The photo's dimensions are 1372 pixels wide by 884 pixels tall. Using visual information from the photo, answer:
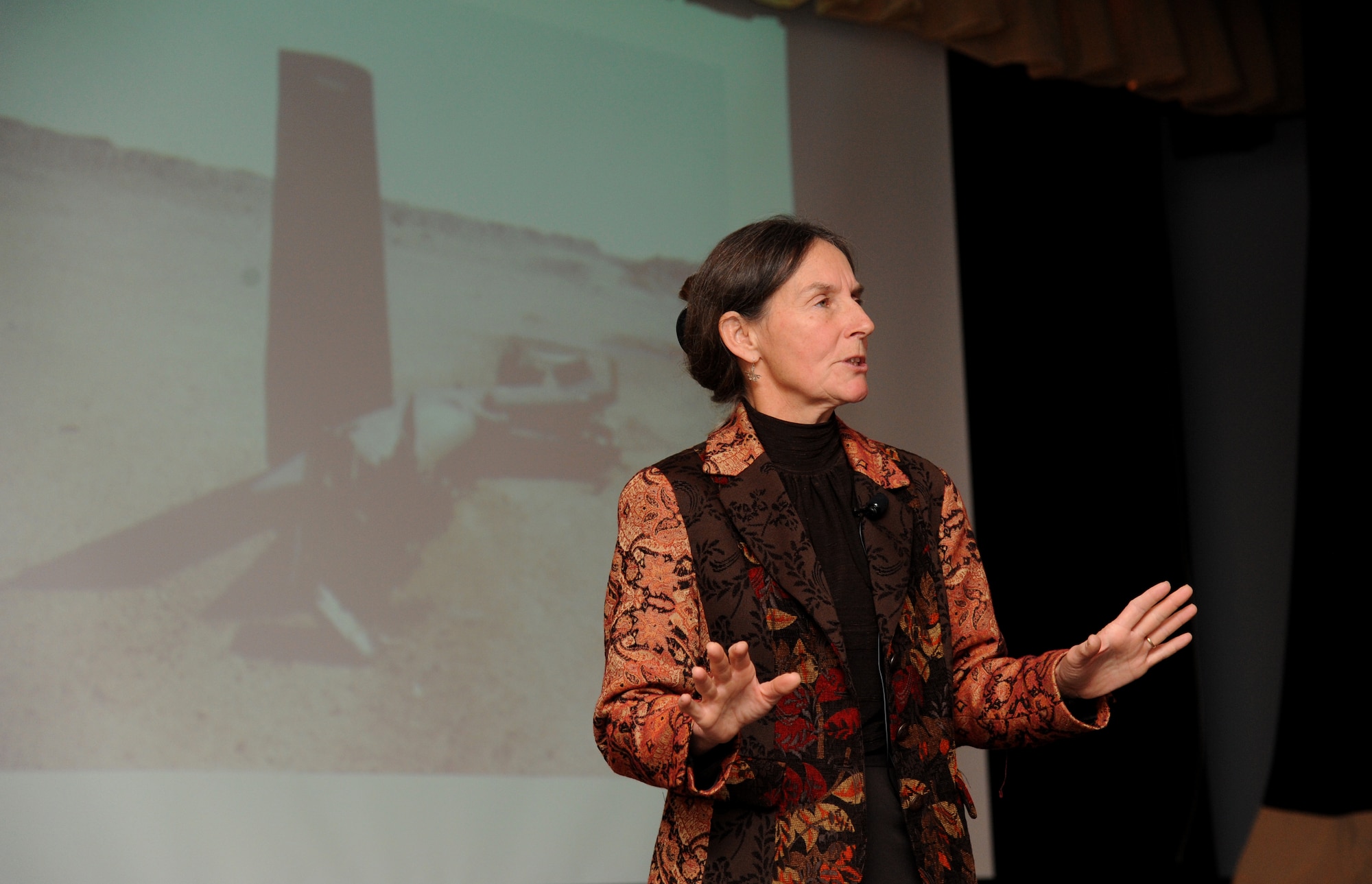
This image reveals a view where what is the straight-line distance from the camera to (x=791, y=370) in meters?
1.76

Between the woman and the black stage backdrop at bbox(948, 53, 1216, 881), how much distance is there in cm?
312

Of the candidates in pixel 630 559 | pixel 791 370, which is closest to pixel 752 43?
pixel 791 370

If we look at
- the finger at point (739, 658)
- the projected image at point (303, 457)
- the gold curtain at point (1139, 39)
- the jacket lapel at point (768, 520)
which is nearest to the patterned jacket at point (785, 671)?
the jacket lapel at point (768, 520)

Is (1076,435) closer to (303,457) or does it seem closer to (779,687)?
(303,457)

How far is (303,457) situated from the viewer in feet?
10.5

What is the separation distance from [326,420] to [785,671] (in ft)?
6.53

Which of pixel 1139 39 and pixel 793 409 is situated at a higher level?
pixel 1139 39

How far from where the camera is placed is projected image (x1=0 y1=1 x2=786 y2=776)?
9.56 feet

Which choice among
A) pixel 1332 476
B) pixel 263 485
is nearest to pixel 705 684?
pixel 263 485

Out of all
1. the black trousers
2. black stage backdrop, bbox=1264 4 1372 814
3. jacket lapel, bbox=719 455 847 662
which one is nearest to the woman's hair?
jacket lapel, bbox=719 455 847 662

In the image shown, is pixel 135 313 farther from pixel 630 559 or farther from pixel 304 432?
pixel 630 559

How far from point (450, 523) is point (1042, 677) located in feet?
6.76

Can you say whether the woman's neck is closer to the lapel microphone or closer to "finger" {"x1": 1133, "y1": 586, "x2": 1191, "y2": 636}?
the lapel microphone

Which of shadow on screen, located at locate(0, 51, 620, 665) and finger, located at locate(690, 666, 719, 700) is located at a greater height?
shadow on screen, located at locate(0, 51, 620, 665)
